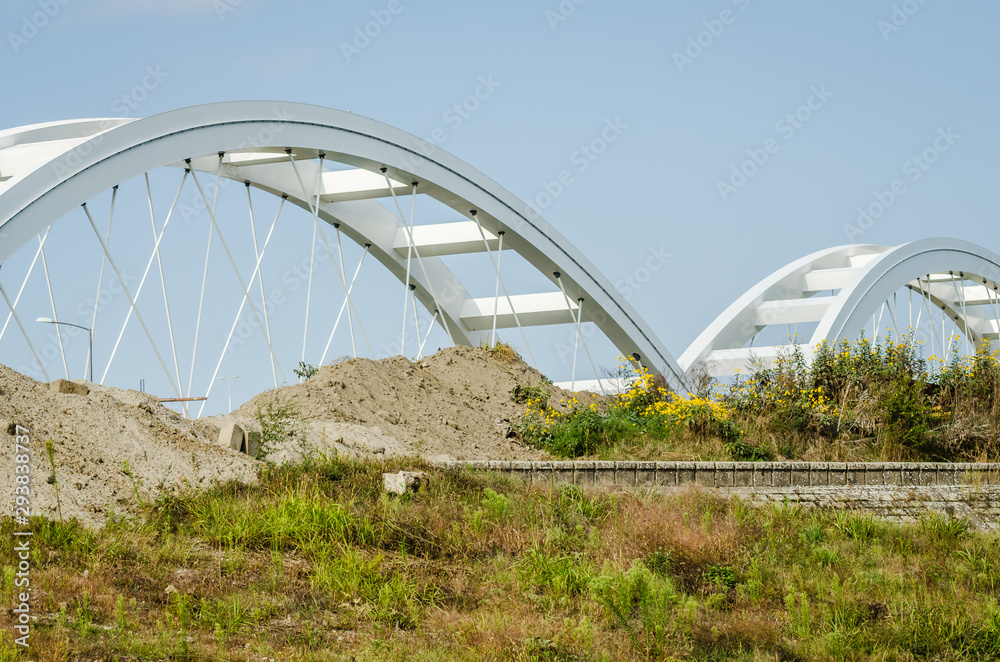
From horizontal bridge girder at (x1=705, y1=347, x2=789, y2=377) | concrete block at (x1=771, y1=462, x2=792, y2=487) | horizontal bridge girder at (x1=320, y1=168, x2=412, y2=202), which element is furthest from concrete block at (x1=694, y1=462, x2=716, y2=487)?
horizontal bridge girder at (x1=705, y1=347, x2=789, y2=377)

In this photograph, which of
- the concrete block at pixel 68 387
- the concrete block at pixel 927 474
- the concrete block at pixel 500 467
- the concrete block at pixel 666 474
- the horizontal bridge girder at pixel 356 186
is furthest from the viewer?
the horizontal bridge girder at pixel 356 186

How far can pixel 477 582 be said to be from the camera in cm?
779

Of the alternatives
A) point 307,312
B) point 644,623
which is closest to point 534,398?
point 307,312

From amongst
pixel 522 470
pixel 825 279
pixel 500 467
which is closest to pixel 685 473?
pixel 522 470

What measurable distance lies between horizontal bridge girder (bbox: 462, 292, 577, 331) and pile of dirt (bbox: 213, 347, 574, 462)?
16.4 ft

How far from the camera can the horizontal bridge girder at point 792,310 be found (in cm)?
2617

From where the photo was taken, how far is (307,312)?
17.9m

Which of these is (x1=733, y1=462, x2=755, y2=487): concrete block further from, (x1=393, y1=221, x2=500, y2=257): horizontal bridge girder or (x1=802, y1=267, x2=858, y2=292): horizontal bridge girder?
(x1=802, y1=267, x2=858, y2=292): horizontal bridge girder

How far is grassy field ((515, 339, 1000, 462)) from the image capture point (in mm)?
14289

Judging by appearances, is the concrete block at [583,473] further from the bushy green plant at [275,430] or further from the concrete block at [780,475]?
the bushy green plant at [275,430]

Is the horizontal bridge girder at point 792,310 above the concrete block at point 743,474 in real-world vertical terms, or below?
above

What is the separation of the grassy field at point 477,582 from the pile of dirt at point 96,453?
1.32 feet

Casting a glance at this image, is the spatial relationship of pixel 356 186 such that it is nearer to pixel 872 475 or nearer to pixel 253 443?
pixel 253 443

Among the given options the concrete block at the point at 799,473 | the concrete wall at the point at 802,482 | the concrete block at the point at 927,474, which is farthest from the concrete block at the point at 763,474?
the concrete block at the point at 927,474
